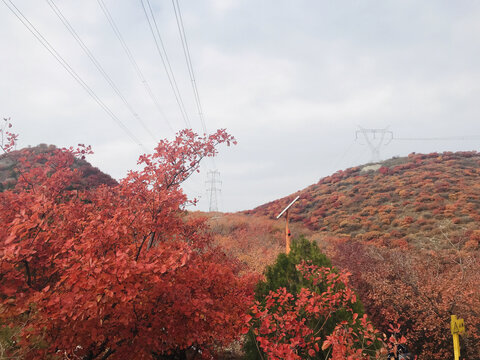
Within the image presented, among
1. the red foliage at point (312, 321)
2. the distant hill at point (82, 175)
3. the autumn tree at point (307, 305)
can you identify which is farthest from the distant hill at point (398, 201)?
the distant hill at point (82, 175)

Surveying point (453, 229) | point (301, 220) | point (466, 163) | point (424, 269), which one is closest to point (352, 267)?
point (424, 269)

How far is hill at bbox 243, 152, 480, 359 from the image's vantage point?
7723 mm

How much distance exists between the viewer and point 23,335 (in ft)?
11.8

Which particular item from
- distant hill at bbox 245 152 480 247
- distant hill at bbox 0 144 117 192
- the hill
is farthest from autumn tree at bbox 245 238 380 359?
distant hill at bbox 0 144 117 192

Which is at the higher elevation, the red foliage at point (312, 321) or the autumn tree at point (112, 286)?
the autumn tree at point (112, 286)

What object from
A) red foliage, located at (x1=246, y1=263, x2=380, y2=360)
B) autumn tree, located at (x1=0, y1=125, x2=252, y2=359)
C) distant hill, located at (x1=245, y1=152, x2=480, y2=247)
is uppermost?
distant hill, located at (x1=245, y1=152, x2=480, y2=247)

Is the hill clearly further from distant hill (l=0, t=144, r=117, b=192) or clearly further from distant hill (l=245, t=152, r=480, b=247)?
distant hill (l=0, t=144, r=117, b=192)

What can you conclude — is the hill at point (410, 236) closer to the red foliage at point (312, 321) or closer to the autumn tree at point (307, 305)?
the autumn tree at point (307, 305)

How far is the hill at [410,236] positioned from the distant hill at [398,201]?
0.08m

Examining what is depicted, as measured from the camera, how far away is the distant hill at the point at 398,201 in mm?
21500

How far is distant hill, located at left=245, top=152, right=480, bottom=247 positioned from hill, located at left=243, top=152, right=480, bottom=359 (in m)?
0.08

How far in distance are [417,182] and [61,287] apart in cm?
3386

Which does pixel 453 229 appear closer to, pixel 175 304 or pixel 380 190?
pixel 380 190

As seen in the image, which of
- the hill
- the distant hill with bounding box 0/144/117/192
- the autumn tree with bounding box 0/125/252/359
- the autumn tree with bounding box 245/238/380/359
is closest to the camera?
the autumn tree with bounding box 0/125/252/359
